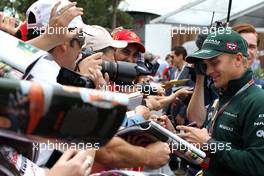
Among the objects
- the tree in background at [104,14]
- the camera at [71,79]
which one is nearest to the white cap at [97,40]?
the camera at [71,79]

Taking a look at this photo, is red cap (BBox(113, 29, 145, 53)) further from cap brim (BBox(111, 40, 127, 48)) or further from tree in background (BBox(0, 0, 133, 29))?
tree in background (BBox(0, 0, 133, 29))

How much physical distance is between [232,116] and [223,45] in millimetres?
419

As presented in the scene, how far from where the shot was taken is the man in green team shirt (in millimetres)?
2527

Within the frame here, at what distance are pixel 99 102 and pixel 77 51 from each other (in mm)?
1788

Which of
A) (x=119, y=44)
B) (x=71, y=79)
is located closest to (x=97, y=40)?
(x=119, y=44)

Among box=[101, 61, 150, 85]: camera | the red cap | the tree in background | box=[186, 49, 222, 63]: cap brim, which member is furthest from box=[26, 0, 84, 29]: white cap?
the tree in background

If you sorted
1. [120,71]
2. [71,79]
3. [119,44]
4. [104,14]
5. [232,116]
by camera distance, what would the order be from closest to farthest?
1. [71,79]
2. [120,71]
3. [232,116]
4. [119,44]
5. [104,14]

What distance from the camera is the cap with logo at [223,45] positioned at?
8.97ft

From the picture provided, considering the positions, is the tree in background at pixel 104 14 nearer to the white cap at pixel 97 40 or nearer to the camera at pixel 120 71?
the white cap at pixel 97 40

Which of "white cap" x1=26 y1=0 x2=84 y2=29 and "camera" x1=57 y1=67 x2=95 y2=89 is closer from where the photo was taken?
"camera" x1=57 y1=67 x2=95 y2=89

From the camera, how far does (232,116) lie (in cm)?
261

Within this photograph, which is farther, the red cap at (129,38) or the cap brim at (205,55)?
the red cap at (129,38)

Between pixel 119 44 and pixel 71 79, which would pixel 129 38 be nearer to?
pixel 119 44

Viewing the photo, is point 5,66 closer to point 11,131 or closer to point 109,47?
point 11,131
